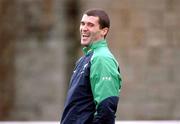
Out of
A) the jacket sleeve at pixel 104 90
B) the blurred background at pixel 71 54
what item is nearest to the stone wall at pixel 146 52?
the blurred background at pixel 71 54

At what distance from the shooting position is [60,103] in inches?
448

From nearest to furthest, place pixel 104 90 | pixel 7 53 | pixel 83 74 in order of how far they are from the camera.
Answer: pixel 104 90 → pixel 83 74 → pixel 7 53

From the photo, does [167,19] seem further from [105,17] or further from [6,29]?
[105,17]

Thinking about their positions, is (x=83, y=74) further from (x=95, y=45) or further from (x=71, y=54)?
(x=71, y=54)

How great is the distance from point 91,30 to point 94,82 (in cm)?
34

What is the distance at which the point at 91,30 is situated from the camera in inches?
180

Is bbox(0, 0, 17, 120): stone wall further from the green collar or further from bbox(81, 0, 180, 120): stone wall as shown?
the green collar

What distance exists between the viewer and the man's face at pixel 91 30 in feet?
15.0

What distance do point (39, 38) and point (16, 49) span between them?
1.24 ft

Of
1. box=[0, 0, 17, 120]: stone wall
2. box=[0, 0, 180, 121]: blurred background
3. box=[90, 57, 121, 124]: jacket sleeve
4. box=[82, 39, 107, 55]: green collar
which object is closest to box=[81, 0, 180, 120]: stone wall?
box=[0, 0, 180, 121]: blurred background

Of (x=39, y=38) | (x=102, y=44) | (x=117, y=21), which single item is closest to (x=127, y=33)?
(x=117, y=21)

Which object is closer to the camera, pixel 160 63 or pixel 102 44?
pixel 102 44

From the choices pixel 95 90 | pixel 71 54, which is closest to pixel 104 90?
pixel 95 90

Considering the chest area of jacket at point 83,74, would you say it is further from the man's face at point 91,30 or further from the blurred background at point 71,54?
the blurred background at point 71,54
